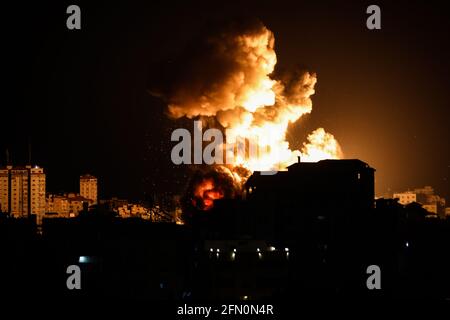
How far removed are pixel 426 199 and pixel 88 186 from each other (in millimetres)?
45577

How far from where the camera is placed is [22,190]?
101000 millimetres

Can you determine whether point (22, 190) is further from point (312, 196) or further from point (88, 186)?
point (312, 196)

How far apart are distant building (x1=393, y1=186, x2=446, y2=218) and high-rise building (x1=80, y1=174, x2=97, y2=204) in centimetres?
4111

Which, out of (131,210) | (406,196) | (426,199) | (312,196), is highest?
(406,196)

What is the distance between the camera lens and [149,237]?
44781 millimetres

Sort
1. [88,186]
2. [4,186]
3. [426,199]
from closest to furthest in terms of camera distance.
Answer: [4,186], [426,199], [88,186]

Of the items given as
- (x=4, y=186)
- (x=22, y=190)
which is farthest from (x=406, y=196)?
(x=4, y=186)

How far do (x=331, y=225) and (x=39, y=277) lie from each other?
16755 mm

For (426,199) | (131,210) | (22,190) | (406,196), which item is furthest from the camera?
(426,199)

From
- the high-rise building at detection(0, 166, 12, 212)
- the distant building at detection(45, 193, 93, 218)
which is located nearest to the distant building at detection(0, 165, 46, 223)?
the high-rise building at detection(0, 166, 12, 212)

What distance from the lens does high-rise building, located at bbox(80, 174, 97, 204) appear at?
372ft

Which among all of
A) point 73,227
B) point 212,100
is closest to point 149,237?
point 73,227

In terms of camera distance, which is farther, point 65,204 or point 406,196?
point 65,204
